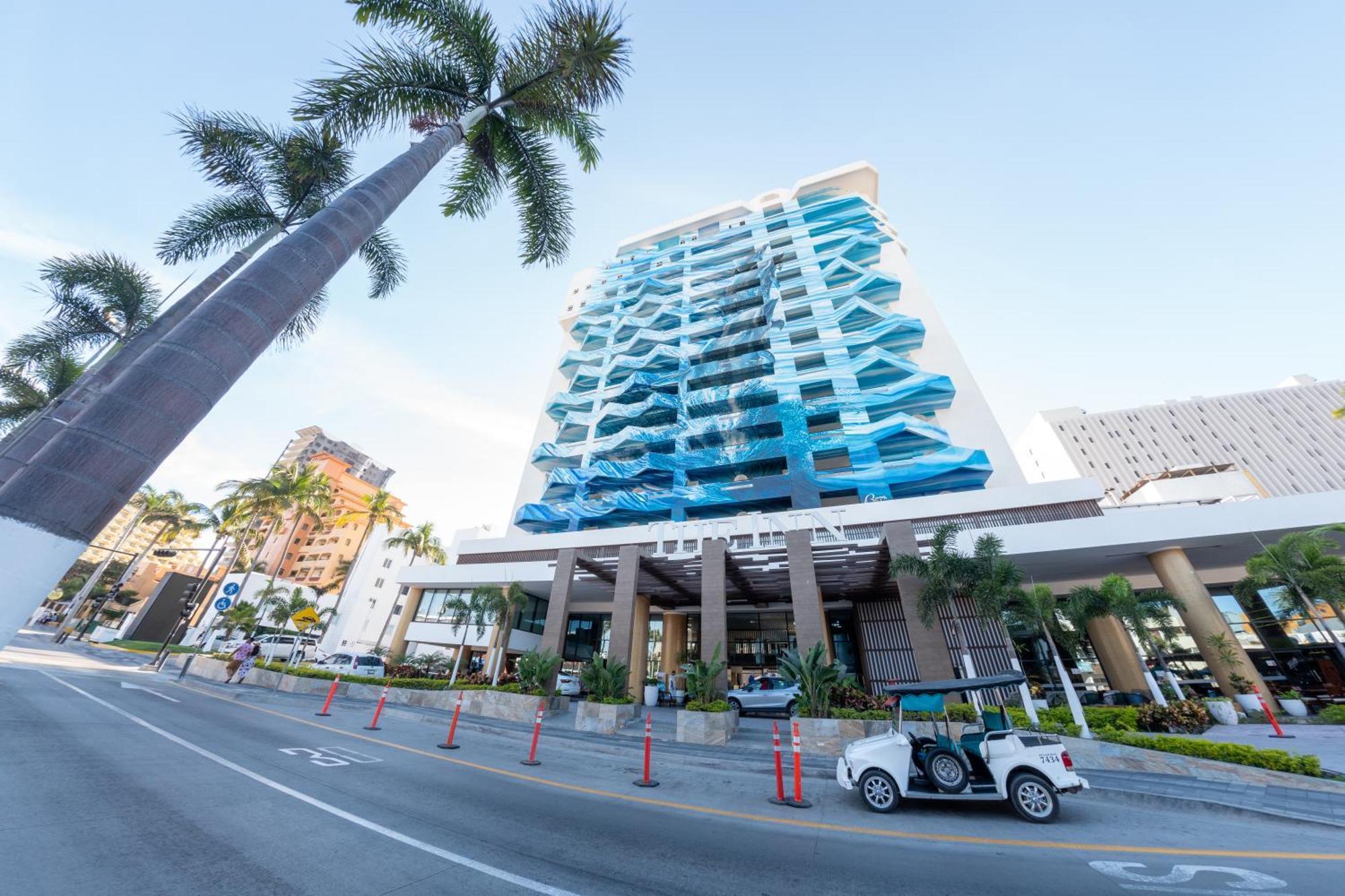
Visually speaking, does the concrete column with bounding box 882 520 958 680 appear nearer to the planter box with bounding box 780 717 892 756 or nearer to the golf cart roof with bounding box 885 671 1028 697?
the planter box with bounding box 780 717 892 756

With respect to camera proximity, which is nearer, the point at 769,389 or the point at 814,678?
the point at 814,678

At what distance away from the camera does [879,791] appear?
6945 mm

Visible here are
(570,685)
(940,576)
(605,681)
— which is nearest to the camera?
(940,576)

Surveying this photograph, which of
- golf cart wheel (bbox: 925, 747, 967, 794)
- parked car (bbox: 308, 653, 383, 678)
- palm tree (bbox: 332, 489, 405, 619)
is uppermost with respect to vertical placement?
palm tree (bbox: 332, 489, 405, 619)

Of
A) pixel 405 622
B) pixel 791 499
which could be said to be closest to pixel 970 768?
pixel 791 499

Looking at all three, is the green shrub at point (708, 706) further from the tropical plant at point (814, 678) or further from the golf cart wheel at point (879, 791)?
the golf cart wheel at point (879, 791)

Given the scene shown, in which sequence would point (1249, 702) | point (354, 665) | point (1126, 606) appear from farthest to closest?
1. point (354, 665)
2. point (1126, 606)
3. point (1249, 702)

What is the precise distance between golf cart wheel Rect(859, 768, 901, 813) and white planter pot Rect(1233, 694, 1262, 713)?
52.4ft

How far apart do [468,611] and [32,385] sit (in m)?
21.8

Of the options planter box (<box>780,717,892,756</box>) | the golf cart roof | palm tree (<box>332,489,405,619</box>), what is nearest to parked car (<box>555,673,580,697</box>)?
planter box (<box>780,717,892,756</box>)

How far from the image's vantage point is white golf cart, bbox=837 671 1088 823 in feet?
21.4

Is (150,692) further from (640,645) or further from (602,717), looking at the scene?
(640,645)

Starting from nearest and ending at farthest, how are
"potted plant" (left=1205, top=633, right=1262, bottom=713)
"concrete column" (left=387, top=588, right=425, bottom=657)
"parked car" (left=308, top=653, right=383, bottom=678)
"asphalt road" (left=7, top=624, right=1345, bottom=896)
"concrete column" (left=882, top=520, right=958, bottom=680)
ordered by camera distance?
"asphalt road" (left=7, top=624, right=1345, bottom=896), "potted plant" (left=1205, top=633, right=1262, bottom=713), "concrete column" (left=882, top=520, right=958, bottom=680), "parked car" (left=308, top=653, right=383, bottom=678), "concrete column" (left=387, top=588, right=425, bottom=657)

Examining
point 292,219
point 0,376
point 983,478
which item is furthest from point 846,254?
point 0,376
